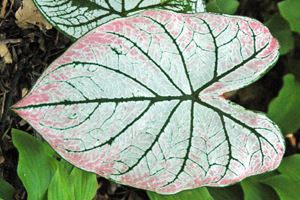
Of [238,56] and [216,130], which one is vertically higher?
[238,56]

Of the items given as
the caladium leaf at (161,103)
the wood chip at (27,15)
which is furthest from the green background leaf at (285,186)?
the wood chip at (27,15)

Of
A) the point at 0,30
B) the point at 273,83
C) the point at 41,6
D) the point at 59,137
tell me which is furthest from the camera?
the point at 273,83

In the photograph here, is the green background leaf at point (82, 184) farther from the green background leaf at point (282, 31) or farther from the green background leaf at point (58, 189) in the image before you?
the green background leaf at point (282, 31)

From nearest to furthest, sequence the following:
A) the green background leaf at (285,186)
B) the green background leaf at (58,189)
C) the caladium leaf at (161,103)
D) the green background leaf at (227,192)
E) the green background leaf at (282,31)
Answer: the caladium leaf at (161,103)
the green background leaf at (58,189)
the green background leaf at (285,186)
the green background leaf at (227,192)
the green background leaf at (282,31)

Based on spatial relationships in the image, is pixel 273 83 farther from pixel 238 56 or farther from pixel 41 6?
pixel 41 6

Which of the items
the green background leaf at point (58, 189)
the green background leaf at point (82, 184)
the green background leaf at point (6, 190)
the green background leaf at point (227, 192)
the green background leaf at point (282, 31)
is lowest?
the green background leaf at point (227, 192)

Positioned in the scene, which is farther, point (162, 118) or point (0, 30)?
point (0, 30)

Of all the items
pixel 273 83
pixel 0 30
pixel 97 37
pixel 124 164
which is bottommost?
pixel 273 83

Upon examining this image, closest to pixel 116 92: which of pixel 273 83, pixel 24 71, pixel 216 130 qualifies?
pixel 216 130
